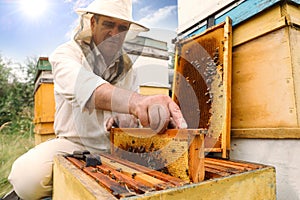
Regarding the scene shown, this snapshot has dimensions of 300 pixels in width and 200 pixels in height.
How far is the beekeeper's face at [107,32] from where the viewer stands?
61.9 inches

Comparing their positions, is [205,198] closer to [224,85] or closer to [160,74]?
[224,85]

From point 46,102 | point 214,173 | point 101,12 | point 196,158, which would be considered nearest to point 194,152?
point 196,158

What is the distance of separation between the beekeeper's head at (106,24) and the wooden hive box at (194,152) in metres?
0.45

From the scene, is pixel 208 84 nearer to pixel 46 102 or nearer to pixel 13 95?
pixel 46 102

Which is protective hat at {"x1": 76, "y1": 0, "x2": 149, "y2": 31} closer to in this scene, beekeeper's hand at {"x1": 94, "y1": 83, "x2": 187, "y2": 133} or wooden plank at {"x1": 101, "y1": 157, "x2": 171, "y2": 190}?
beekeeper's hand at {"x1": 94, "y1": 83, "x2": 187, "y2": 133}

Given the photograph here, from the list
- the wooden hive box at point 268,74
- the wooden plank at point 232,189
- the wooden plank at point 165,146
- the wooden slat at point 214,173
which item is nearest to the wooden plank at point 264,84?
the wooden hive box at point 268,74

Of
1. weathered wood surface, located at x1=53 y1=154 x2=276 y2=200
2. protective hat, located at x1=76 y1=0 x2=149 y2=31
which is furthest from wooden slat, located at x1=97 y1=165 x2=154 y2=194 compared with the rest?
protective hat, located at x1=76 y1=0 x2=149 y2=31

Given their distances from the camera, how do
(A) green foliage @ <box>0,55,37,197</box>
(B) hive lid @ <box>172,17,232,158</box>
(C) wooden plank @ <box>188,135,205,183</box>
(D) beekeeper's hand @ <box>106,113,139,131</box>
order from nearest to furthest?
(C) wooden plank @ <box>188,135,205,183</box>, (B) hive lid @ <box>172,17,232,158</box>, (D) beekeeper's hand @ <box>106,113,139,131</box>, (A) green foliage @ <box>0,55,37,197</box>

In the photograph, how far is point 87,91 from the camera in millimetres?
1086

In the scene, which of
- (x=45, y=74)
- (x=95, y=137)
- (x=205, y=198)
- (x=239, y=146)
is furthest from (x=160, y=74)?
(x=205, y=198)

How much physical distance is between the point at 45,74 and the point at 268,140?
2626 mm

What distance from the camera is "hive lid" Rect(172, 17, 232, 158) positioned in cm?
129

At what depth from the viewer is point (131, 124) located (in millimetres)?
1643

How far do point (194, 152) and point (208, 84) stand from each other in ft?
2.45
